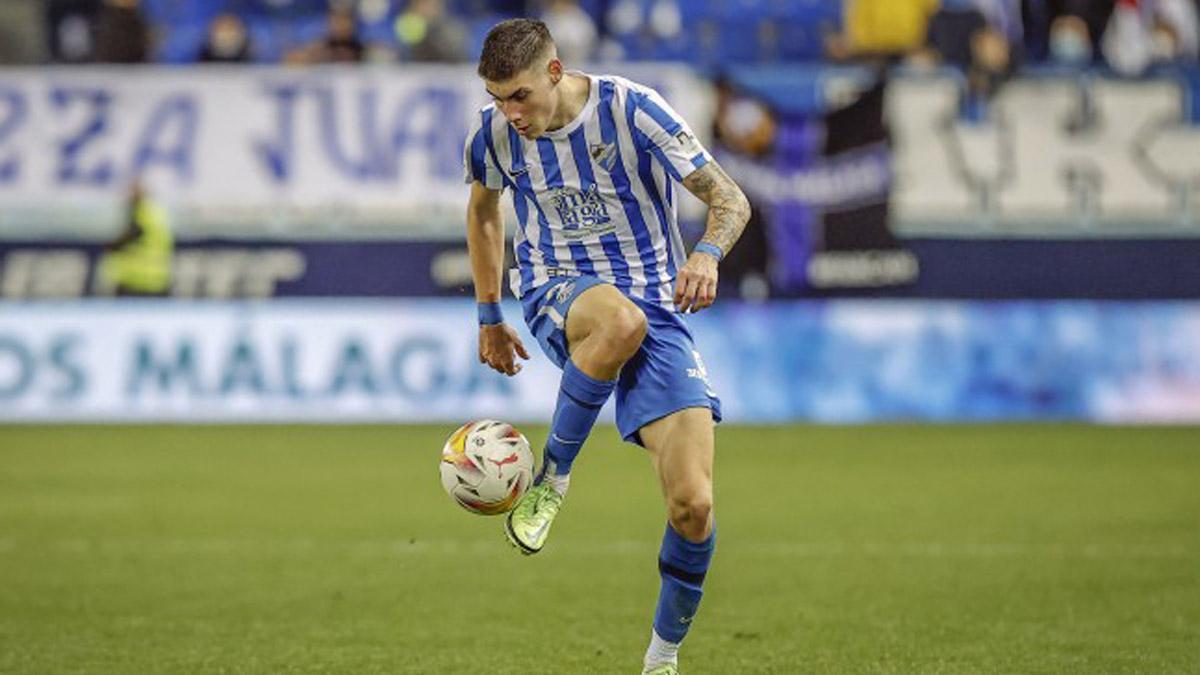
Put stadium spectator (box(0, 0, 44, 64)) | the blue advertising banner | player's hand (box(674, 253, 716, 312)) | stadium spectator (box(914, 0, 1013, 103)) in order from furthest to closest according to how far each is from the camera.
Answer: stadium spectator (box(0, 0, 44, 64)) < stadium spectator (box(914, 0, 1013, 103)) < the blue advertising banner < player's hand (box(674, 253, 716, 312))

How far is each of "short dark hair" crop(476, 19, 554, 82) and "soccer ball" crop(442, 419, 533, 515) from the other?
1072 mm

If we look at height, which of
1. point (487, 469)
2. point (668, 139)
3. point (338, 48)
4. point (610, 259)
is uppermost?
point (668, 139)

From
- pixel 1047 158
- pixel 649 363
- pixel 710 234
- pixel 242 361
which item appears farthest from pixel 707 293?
pixel 1047 158

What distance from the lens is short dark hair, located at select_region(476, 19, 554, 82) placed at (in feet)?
20.4

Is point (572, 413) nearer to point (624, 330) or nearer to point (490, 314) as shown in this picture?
point (624, 330)

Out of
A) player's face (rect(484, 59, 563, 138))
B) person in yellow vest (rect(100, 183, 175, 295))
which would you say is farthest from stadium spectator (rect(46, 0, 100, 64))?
player's face (rect(484, 59, 563, 138))

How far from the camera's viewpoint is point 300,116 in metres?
16.8

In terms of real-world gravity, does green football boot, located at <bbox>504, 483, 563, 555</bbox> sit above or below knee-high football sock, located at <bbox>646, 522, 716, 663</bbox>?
above

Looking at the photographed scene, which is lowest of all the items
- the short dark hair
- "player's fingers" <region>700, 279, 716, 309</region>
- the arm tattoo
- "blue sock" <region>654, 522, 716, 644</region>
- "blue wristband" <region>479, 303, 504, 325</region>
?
"blue sock" <region>654, 522, 716, 644</region>

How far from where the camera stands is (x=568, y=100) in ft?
21.6

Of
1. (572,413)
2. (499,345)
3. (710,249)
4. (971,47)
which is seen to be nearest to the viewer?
(710,249)

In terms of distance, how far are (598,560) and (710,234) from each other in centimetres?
377

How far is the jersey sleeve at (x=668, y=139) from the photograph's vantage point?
6.43 m

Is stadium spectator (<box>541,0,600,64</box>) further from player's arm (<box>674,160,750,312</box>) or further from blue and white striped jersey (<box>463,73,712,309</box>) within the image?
player's arm (<box>674,160,750,312</box>)
